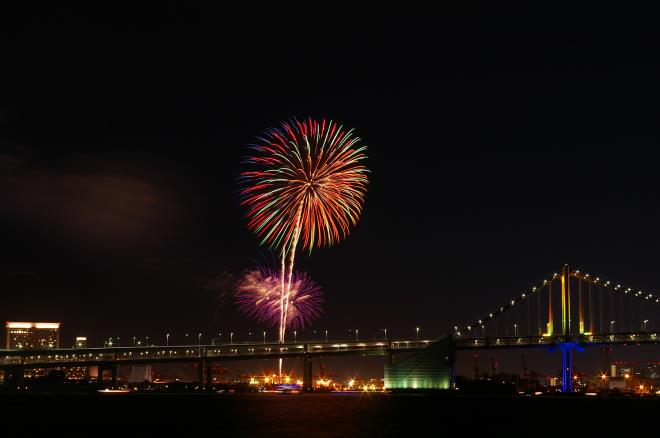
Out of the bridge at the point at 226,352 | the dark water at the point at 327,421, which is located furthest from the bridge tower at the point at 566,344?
the dark water at the point at 327,421

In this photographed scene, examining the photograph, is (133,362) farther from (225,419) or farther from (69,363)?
(225,419)

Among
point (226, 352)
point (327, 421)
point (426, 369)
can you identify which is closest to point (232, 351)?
point (226, 352)

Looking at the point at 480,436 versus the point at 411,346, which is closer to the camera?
the point at 480,436

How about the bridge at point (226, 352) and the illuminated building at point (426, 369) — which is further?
the bridge at point (226, 352)

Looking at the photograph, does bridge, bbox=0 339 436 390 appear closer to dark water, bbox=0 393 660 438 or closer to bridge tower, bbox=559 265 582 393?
bridge tower, bbox=559 265 582 393

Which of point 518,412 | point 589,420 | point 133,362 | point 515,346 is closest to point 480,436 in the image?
point 589,420

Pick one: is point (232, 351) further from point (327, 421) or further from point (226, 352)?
point (327, 421)

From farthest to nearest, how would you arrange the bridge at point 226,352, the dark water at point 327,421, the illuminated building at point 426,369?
the bridge at point 226,352, the illuminated building at point 426,369, the dark water at point 327,421

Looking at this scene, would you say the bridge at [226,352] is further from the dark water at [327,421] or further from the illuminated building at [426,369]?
the dark water at [327,421]

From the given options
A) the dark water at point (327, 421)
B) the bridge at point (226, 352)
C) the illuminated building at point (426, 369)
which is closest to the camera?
the dark water at point (327, 421)

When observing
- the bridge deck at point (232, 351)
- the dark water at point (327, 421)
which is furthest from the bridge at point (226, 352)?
the dark water at point (327, 421)

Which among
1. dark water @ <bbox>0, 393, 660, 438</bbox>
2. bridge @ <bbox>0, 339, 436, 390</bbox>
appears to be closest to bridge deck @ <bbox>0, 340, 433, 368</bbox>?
bridge @ <bbox>0, 339, 436, 390</bbox>
